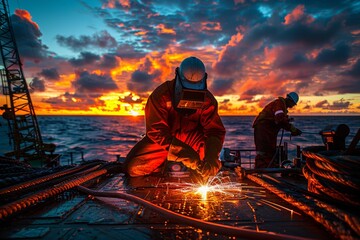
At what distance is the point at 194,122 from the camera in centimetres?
403

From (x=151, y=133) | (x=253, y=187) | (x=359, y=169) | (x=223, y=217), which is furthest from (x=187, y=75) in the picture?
(x=359, y=169)

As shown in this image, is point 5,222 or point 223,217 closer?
point 5,222

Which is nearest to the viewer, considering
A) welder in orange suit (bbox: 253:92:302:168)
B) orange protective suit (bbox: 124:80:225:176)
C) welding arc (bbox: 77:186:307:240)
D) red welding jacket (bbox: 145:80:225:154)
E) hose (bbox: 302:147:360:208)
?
welding arc (bbox: 77:186:307:240)


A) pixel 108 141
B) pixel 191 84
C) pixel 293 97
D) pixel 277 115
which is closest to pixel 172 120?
pixel 191 84

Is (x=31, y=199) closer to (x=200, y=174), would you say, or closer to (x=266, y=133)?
(x=200, y=174)

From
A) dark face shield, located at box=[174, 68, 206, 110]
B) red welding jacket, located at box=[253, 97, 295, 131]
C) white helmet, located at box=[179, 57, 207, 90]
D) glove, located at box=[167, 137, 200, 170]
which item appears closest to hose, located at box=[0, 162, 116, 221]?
glove, located at box=[167, 137, 200, 170]

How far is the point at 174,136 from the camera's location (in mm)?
3785

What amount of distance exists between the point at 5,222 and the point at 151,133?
2.05 meters

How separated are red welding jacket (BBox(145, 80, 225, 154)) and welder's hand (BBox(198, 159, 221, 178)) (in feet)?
1.85

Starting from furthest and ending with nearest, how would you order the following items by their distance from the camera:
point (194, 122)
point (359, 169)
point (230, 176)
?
point (194, 122) → point (230, 176) → point (359, 169)

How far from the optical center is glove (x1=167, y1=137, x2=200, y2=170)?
10.2ft

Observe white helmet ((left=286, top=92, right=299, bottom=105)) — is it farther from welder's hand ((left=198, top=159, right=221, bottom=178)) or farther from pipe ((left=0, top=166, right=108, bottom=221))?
pipe ((left=0, top=166, right=108, bottom=221))

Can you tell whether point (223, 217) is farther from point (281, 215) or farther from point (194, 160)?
point (194, 160)

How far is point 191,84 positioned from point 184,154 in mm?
911
